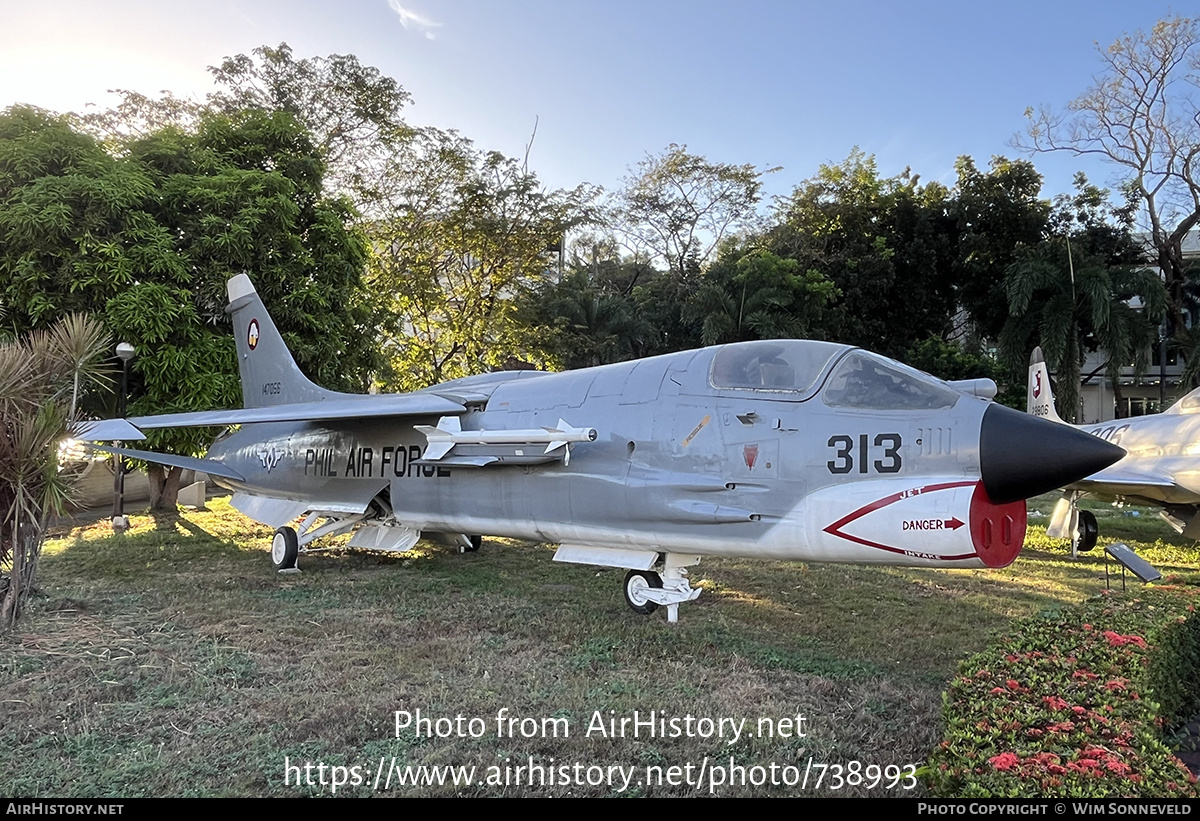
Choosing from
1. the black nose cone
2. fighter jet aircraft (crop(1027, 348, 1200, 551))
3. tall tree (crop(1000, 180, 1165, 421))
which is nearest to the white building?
tall tree (crop(1000, 180, 1165, 421))

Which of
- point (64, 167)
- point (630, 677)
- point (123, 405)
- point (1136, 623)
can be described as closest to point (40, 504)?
point (630, 677)

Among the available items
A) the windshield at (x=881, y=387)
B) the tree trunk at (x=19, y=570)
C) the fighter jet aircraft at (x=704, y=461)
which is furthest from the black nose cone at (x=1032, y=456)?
the tree trunk at (x=19, y=570)

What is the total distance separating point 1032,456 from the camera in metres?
4.45

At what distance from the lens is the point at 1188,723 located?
4.48 m

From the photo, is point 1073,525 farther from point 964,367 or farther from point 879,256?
point 879,256

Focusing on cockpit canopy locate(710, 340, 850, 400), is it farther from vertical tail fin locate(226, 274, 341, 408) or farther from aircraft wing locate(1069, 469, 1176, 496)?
vertical tail fin locate(226, 274, 341, 408)

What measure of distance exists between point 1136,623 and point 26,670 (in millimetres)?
7833

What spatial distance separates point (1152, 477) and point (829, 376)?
7.68 meters

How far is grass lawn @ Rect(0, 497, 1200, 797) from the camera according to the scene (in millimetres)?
3734

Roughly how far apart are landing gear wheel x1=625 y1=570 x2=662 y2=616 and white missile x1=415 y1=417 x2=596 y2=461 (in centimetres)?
131

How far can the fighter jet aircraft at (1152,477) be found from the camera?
986 cm

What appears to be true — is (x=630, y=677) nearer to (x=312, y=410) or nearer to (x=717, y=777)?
(x=717, y=777)

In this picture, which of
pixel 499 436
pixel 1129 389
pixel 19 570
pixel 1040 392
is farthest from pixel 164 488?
pixel 1129 389

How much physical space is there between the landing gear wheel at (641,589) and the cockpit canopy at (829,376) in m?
1.96
